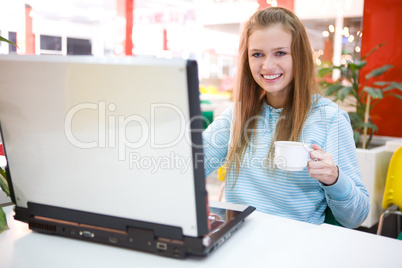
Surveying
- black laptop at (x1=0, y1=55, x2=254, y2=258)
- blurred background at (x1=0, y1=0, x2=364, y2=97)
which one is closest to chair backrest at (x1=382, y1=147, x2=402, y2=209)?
black laptop at (x1=0, y1=55, x2=254, y2=258)

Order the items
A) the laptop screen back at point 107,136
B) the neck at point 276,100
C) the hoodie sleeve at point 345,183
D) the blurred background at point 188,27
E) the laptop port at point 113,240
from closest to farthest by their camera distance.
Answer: the laptop screen back at point 107,136
the laptop port at point 113,240
the hoodie sleeve at point 345,183
the neck at point 276,100
the blurred background at point 188,27

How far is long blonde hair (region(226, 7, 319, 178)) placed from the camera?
1.36 m

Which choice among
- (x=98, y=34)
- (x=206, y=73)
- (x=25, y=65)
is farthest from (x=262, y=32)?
(x=98, y=34)

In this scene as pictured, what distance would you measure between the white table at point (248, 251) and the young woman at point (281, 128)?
0.27m

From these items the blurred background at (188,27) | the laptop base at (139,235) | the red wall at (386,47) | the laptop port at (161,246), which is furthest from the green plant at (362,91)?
the laptop port at (161,246)

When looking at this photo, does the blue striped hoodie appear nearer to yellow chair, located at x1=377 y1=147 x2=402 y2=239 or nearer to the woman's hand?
the woman's hand

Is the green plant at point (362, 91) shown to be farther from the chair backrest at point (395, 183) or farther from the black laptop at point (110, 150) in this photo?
the black laptop at point (110, 150)

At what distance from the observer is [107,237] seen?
0.85 metres

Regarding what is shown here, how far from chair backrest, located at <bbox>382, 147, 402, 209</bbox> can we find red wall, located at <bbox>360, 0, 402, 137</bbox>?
4.38 feet

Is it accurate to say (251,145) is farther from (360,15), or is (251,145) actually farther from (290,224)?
(360,15)

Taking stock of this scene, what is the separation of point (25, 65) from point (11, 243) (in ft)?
1.33

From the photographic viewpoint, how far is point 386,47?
3.16m

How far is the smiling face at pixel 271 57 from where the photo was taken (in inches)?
52.7

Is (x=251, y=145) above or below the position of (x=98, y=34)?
below
